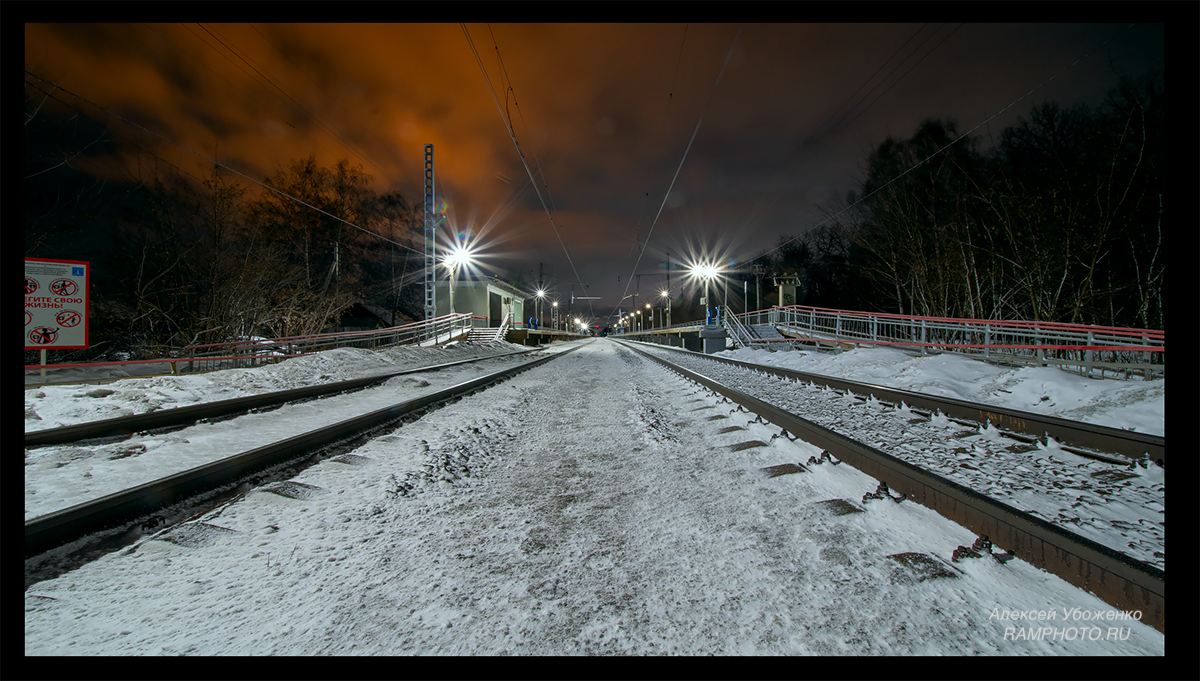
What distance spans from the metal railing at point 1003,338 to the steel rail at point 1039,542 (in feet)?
5.16

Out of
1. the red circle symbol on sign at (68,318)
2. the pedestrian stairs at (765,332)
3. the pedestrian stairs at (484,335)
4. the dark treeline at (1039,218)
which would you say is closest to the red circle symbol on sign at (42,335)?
the red circle symbol on sign at (68,318)

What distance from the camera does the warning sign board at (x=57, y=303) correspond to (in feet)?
21.9

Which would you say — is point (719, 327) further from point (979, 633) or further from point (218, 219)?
point (979, 633)

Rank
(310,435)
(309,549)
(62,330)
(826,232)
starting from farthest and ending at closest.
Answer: (826,232)
(62,330)
(310,435)
(309,549)

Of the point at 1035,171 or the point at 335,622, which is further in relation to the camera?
the point at 1035,171

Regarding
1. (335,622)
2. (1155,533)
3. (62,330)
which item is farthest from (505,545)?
(62,330)

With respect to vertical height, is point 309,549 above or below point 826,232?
below

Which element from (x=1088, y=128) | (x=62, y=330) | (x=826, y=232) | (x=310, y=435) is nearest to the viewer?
(x=310, y=435)

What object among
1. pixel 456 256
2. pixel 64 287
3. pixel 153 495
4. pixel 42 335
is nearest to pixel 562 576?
pixel 153 495

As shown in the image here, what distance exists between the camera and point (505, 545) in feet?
6.05

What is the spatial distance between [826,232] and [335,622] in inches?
2015

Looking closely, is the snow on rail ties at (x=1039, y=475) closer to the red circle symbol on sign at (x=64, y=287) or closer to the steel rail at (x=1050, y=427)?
the steel rail at (x=1050, y=427)

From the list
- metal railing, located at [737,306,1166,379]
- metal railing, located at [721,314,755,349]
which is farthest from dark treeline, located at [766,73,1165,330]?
metal railing, located at [721,314,755,349]
